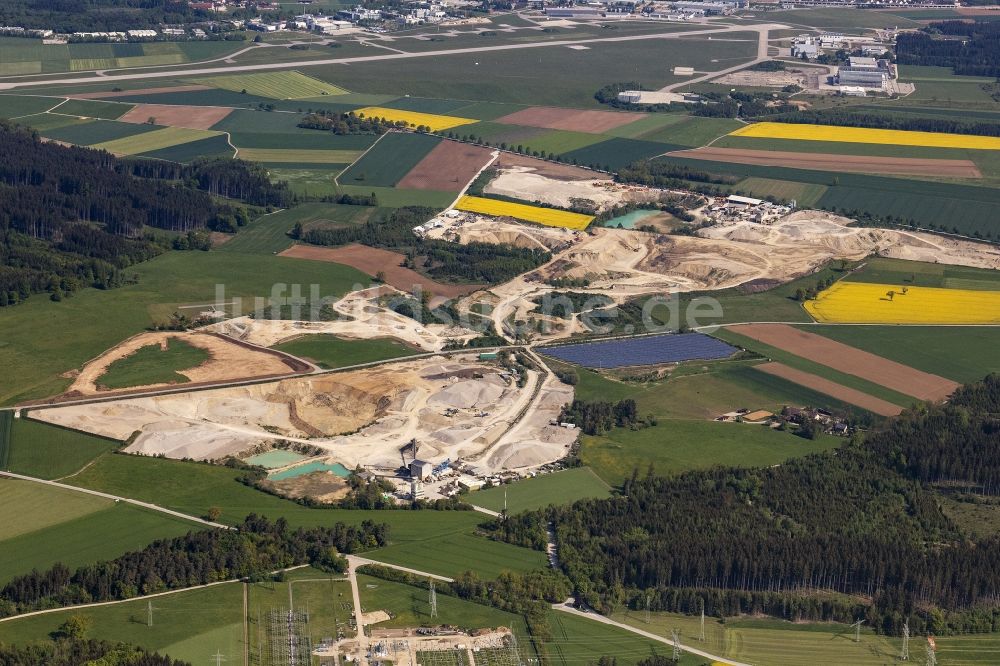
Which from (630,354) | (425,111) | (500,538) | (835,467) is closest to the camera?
(500,538)

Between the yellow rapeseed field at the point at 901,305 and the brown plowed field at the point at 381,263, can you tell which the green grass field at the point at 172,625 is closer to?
the brown plowed field at the point at 381,263

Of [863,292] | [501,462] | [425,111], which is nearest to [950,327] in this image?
[863,292]

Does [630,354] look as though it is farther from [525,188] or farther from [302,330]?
[525,188]

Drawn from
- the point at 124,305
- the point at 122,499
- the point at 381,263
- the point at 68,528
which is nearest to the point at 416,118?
the point at 381,263

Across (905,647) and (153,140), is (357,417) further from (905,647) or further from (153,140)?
(153,140)

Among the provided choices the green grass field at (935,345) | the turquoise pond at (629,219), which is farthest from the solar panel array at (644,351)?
the turquoise pond at (629,219)

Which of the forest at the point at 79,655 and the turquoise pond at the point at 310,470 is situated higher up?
the turquoise pond at the point at 310,470

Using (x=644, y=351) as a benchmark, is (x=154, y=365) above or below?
above
